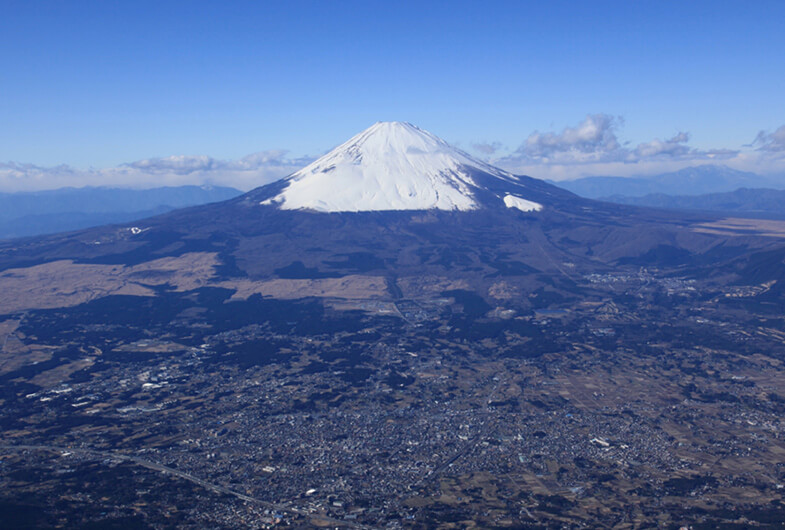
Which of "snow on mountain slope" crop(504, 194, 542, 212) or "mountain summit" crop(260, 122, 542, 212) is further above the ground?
"mountain summit" crop(260, 122, 542, 212)

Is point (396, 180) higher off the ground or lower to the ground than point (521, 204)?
higher

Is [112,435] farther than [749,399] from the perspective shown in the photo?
No

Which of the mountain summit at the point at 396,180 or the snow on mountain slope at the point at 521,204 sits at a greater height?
the mountain summit at the point at 396,180

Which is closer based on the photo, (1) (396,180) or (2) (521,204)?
(2) (521,204)

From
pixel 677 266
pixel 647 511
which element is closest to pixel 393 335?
pixel 647 511

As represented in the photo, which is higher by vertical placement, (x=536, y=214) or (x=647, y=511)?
(x=536, y=214)

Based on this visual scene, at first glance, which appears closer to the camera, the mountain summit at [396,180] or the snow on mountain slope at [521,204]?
the mountain summit at [396,180]

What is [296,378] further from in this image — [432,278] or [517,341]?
[432,278]

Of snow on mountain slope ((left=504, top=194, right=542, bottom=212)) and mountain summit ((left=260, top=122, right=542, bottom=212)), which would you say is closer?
mountain summit ((left=260, top=122, right=542, bottom=212))
